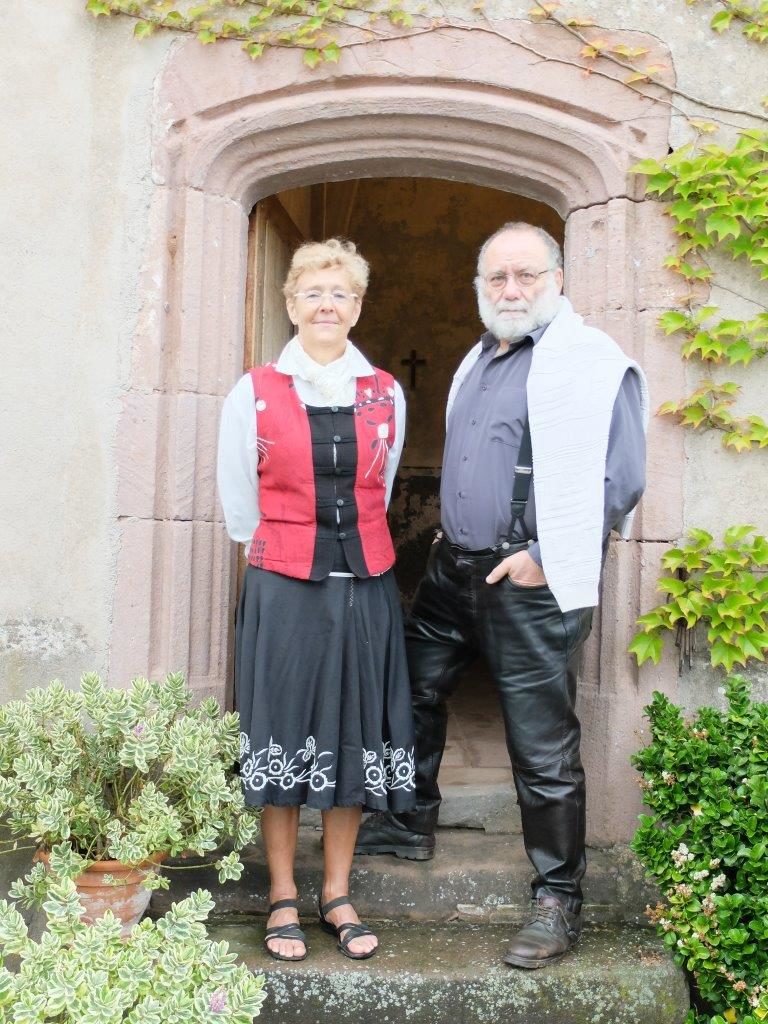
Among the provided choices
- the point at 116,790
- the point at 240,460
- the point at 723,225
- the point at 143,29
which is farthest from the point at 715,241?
the point at 116,790

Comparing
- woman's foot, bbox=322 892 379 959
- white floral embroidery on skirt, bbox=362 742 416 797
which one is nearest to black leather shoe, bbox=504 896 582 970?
woman's foot, bbox=322 892 379 959

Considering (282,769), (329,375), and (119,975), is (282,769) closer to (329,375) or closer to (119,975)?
(119,975)

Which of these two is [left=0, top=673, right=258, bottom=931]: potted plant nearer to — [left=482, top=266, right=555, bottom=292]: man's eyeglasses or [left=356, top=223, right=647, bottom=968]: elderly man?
[left=356, top=223, right=647, bottom=968]: elderly man

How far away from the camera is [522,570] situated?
2771mm

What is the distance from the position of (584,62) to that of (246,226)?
1344 mm

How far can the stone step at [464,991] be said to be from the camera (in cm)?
270

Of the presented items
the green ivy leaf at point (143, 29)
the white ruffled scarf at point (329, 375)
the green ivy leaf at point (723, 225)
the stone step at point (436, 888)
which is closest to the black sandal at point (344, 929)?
the stone step at point (436, 888)

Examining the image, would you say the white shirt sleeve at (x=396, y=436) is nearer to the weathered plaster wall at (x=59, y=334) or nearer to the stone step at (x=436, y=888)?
the weathered plaster wall at (x=59, y=334)

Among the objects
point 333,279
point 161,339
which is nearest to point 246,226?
point 161,339

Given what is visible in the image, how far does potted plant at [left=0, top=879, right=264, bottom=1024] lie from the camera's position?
6.84 ft

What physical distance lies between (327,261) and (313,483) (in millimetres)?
655

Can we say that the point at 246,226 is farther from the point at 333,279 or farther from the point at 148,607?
the point at 148,607

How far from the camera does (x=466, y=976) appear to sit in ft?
8.96

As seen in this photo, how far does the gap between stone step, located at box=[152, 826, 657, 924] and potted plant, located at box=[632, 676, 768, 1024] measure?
0.35 m
